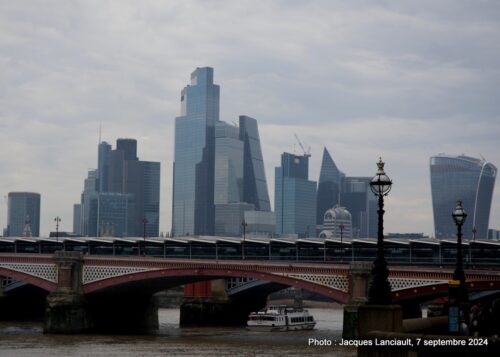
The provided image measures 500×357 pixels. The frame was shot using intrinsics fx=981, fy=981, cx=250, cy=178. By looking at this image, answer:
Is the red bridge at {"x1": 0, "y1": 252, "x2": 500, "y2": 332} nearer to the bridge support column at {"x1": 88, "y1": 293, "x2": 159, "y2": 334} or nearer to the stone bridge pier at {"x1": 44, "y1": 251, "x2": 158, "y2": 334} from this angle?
the stone bridge pier at {"x1": 44, "y1": 251, "x2": 158, "y2": 334}

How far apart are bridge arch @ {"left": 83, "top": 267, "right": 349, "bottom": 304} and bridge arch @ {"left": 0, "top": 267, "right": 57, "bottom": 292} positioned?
325 centimetres

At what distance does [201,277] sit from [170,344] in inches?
523

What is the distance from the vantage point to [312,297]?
19625 centimetres

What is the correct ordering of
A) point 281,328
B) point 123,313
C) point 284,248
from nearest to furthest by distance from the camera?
point 284,248 < point 123,313 < point 281,328

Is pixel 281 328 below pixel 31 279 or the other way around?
below

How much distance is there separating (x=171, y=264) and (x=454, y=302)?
4580 cm

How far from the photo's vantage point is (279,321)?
3637 inches

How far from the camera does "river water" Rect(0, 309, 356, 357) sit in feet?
200

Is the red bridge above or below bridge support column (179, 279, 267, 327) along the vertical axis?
above

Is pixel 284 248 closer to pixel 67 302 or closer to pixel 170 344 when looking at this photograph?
pixel 67 302

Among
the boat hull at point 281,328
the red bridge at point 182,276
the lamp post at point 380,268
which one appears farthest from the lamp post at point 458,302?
the boat hull at point 281,328

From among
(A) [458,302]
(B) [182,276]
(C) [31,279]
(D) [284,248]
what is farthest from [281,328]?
(A) [458,302]

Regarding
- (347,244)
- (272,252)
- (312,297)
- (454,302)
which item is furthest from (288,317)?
(312,297)

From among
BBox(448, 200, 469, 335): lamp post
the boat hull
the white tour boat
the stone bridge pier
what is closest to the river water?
the stone bridge pier
